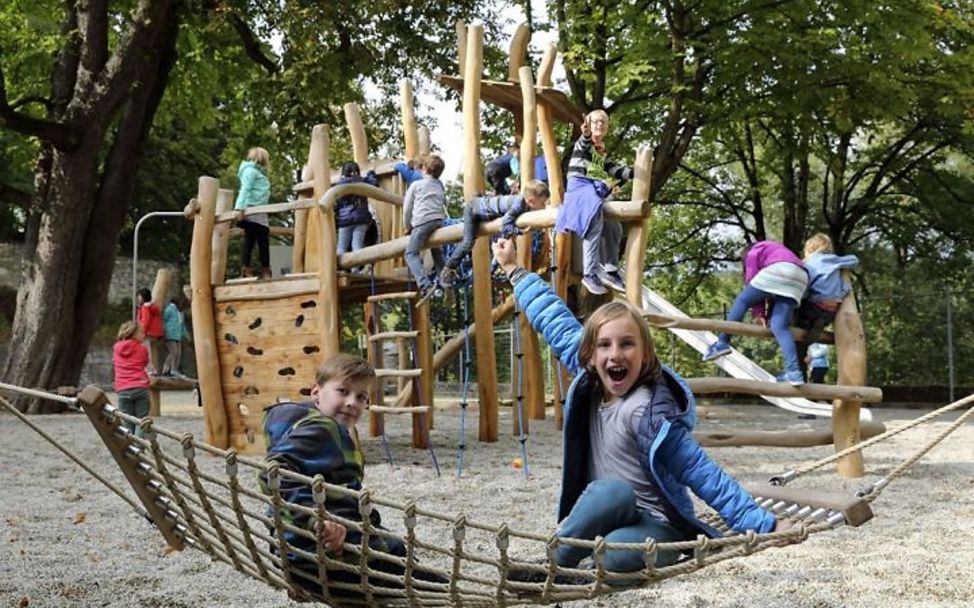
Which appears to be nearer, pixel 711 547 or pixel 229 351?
pixel 711 547

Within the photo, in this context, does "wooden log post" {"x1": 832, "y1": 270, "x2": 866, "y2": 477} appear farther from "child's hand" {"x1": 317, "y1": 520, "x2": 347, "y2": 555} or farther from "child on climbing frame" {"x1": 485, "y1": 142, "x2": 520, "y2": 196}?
"child's hand" {"x1": 317, "y1": 520, "x2": 347, "y2": 555}

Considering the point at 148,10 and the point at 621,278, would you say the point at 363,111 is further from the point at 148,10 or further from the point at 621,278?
the point at 621,278

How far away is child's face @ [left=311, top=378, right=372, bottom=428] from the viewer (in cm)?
296

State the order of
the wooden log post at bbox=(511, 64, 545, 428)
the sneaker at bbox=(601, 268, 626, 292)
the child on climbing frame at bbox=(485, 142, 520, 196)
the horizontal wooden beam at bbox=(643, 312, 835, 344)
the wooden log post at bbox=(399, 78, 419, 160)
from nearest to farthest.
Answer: the horizontal wooden beam at bbox=(643, 312, 835, 344), the sneaker at bbox=(601, 268, 626, 292), the wooden log post at bbox=(511, 64, 545, 428), the wooden log post at bbox=(399, 78, 419, 160), the child on climbing frame at bbox=(485, 142, 520, 196)

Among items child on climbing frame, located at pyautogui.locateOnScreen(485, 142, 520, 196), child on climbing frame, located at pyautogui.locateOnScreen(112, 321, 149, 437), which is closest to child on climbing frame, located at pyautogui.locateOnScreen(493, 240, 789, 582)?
child on climbing frame, located at pyautogui.locateOnScreen(112, 321, 149, 437)

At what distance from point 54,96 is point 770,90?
10189 mm

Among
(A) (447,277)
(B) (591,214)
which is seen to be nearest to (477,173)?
(A) (447,277)

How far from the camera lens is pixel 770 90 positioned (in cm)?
1466

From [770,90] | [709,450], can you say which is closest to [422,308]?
[709,450]

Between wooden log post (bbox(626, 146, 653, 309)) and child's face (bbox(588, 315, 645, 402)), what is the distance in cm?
440

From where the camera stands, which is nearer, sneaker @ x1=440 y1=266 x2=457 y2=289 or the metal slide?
sneaker @ x1=440 y1=266 x2=457 y2=289

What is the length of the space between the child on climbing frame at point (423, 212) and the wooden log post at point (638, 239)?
1.58 meters

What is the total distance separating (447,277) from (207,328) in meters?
2.11

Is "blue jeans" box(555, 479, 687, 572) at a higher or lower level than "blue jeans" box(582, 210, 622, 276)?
lower
